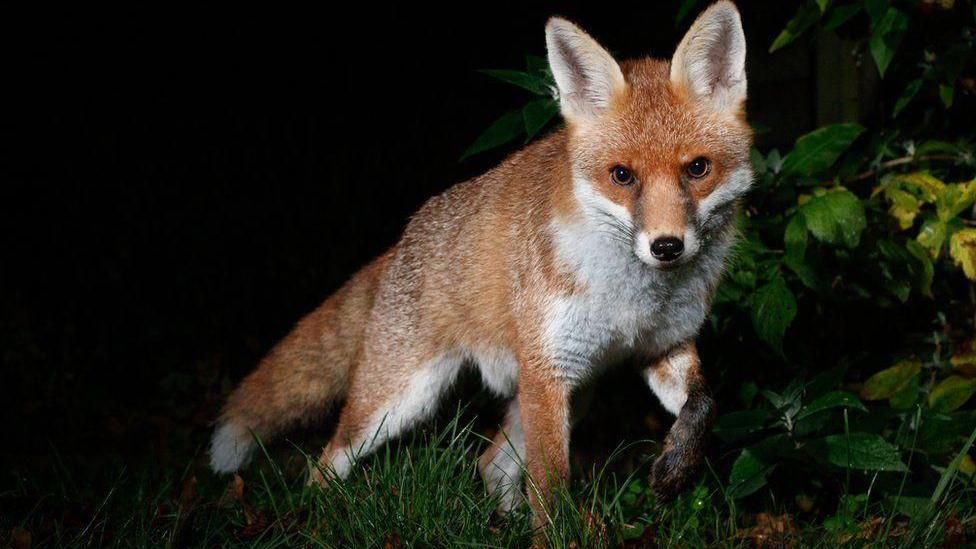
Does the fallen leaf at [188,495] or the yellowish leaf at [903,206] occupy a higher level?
the yellowish leaf at [903,206]

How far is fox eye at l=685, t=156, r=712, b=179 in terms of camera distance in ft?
8.94

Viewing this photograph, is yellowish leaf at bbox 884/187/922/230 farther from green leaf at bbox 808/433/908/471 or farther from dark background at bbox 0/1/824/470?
dark background at bbox 0/1/824/470

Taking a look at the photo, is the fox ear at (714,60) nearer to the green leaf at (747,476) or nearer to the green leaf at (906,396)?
the green leaf at (747,476)

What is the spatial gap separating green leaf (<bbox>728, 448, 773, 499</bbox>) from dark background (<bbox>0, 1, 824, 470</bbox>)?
253cm

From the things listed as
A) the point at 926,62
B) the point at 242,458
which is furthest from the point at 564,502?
the point at 926,62

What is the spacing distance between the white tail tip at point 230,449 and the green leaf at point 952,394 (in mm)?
2356

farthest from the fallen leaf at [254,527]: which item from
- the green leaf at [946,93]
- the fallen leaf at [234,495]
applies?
the green leaf at [946,93]

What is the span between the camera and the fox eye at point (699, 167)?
272cm

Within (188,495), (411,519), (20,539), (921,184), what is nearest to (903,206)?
(921,184)

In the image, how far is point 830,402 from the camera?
295cm

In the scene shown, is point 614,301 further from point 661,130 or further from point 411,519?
point 411,519

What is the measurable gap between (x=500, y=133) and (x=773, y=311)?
3.29 ft

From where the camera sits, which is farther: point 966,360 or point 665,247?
point 966,360

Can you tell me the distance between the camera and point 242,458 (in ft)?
11.8
